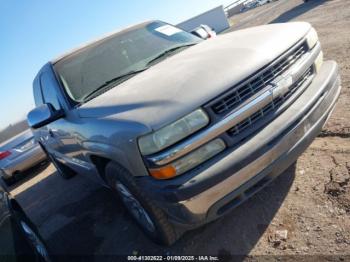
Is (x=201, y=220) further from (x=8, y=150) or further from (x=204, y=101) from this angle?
(x=8, y=150)

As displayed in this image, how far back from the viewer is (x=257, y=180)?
233cm

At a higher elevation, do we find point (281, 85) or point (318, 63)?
point (281, 85)

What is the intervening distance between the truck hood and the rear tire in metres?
0.46

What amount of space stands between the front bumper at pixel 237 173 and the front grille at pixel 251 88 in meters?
0.26

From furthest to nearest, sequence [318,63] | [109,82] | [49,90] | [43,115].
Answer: [49,90]
[43,115]
[109,82]
[318,63]

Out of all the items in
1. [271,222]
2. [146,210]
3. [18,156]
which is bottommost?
[18,156]

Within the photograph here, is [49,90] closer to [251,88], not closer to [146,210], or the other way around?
[146,210]

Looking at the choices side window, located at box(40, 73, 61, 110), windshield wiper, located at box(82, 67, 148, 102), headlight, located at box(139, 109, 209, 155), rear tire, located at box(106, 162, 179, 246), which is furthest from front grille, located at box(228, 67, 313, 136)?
side window, located at box(40, 73, 61, 110)

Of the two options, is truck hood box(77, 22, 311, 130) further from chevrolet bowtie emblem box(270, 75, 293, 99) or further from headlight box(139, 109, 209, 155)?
chevrolet bowtie emblem box(270, 75, 293, 99)

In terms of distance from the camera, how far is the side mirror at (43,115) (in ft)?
11.4

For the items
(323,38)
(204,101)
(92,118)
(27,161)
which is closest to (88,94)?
(92,118)

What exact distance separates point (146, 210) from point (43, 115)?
1.65 metres

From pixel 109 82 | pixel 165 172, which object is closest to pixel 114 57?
pixel 109 82

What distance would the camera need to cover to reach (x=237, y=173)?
2219mm
